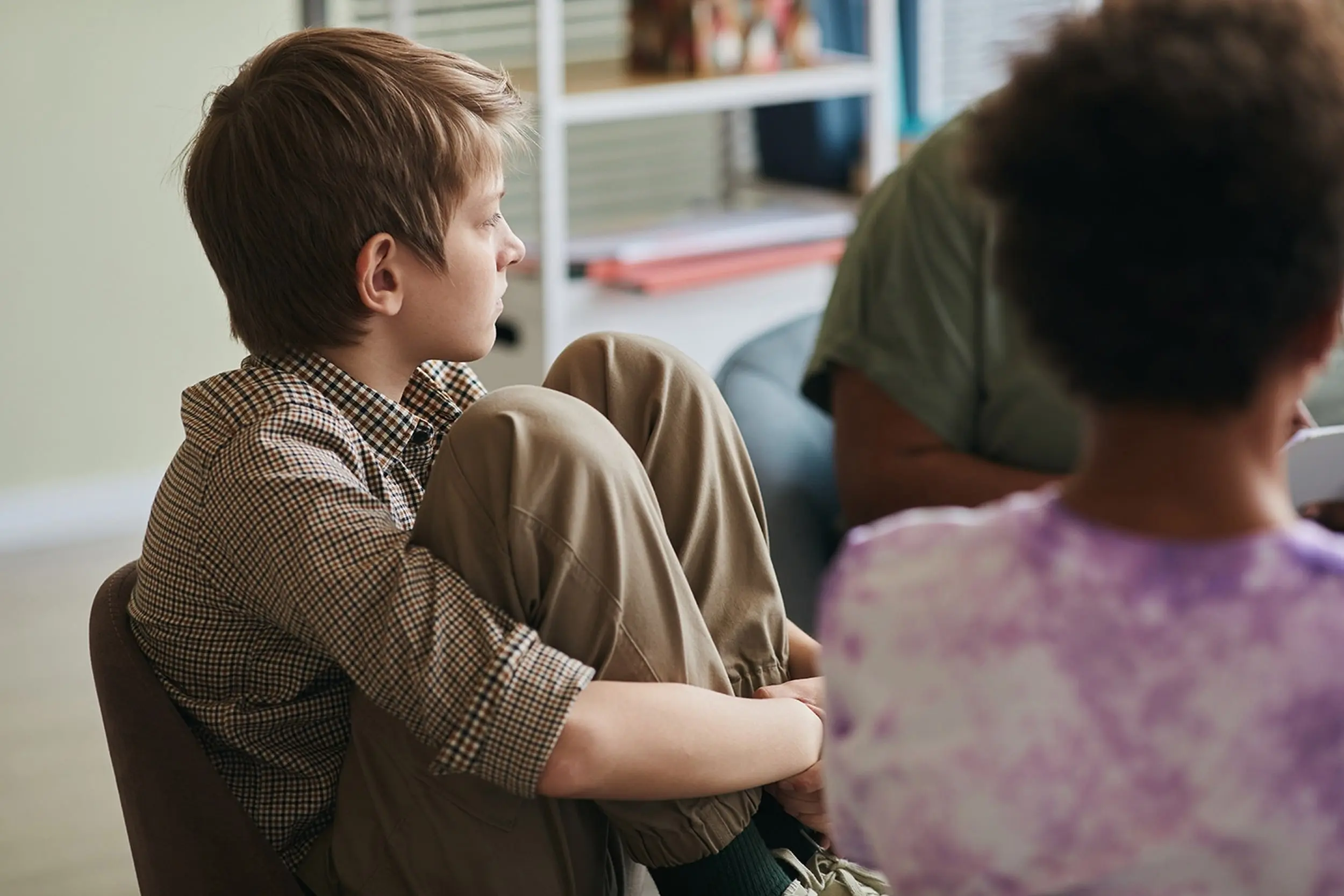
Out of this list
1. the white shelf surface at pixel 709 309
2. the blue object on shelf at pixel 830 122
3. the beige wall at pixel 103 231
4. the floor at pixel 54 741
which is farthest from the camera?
the blue object on shelf at pixel 830 122

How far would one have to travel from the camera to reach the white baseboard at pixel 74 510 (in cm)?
290

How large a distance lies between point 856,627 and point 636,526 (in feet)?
1.16

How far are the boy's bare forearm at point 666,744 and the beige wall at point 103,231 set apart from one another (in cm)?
210

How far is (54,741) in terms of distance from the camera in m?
2.20

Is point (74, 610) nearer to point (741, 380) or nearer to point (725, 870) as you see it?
point (741, 380)

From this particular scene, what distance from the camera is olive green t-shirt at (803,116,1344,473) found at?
142 centimetres

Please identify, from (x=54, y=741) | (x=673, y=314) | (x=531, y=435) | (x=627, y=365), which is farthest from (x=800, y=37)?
(x=531, y=435)

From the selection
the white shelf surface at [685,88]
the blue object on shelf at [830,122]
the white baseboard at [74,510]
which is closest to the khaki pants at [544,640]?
the white shelf surface at [685,88]

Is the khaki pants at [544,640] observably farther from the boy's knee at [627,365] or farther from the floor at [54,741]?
the floor at [54,741]

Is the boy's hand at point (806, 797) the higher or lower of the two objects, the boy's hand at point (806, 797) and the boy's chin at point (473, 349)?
the lower

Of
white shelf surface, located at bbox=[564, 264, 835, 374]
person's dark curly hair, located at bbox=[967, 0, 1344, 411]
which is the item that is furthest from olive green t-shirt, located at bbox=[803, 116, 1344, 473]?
white shelf surface, located at bbox=[564, 264, 835, 374]

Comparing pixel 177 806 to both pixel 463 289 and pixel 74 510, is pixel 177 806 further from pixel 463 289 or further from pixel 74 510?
pixel 74 510

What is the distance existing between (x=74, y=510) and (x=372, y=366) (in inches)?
79.1

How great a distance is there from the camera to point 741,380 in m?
1.63
